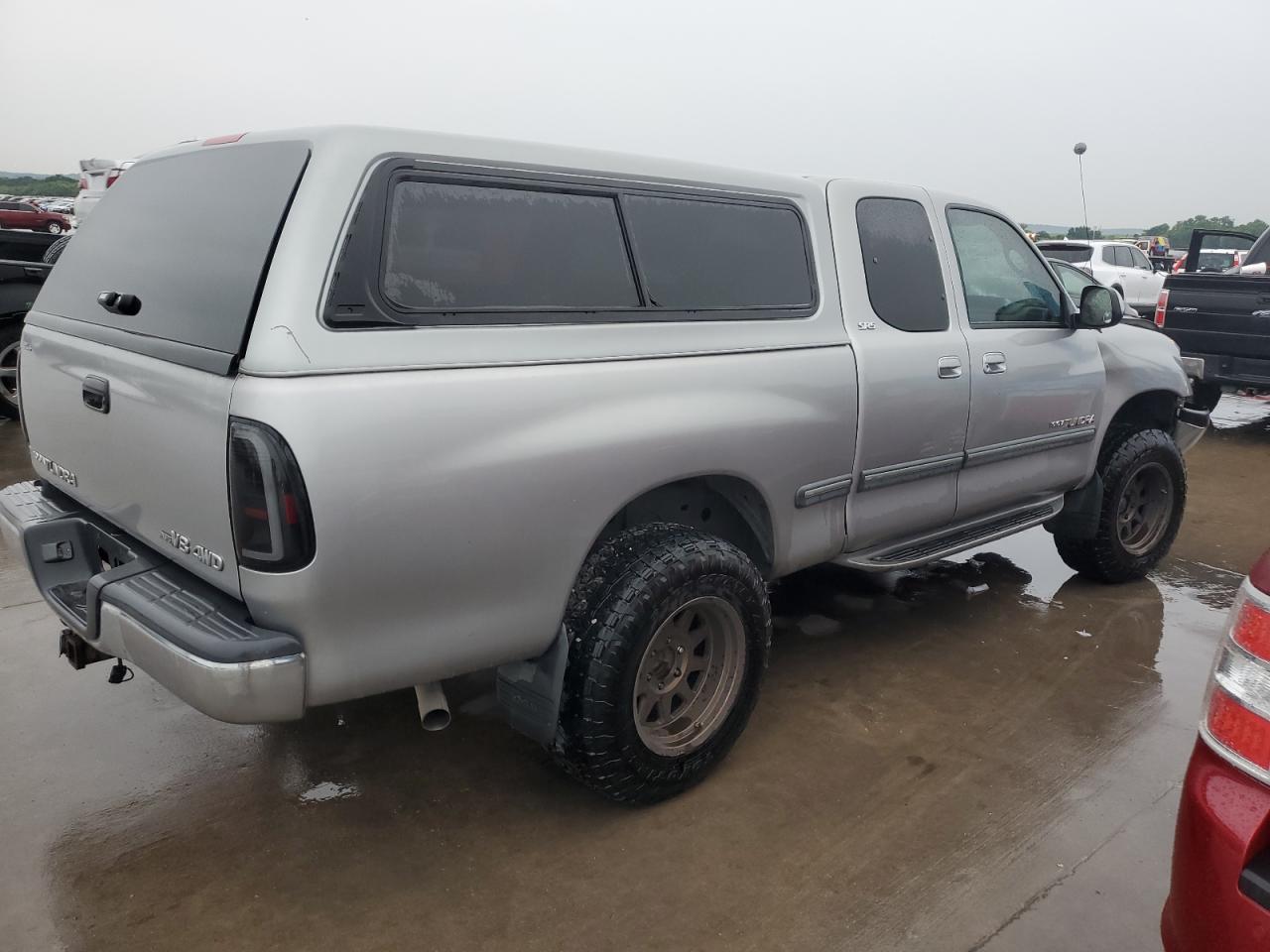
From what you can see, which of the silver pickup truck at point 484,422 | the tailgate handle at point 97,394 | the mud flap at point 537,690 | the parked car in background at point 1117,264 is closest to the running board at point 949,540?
the silver pickup truck at point 484,422

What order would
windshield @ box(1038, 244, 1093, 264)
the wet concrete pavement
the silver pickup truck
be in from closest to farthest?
the silver pickup truck
the wet concrete pavement
windshield @ box(1038, 244, 1093, 264)

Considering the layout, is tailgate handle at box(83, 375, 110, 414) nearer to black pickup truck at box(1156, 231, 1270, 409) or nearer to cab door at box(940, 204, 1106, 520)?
cab door at box(940, 204, 1106, 520)

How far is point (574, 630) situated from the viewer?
2.69 m

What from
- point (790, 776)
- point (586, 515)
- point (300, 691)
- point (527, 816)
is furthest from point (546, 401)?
point (790, 776)

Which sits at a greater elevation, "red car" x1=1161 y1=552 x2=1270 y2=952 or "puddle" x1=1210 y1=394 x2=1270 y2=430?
"red car" x1=1161 y1=552 x2=1270 y2=952

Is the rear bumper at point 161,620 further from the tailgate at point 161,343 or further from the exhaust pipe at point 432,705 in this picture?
the exhaust pipe at point 432,705

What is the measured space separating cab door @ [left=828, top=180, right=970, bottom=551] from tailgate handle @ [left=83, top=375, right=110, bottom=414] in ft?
7.62

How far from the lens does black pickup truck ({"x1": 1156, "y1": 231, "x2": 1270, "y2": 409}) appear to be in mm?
8008

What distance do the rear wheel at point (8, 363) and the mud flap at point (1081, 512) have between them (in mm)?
7010

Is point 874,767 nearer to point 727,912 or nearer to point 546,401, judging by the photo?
point 727,912

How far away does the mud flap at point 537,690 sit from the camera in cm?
265

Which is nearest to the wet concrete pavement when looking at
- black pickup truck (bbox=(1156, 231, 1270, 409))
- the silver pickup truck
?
the silver pickup truck

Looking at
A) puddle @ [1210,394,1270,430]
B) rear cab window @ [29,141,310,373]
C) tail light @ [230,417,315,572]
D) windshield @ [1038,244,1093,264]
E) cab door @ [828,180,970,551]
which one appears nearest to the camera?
tail light @ [230,417,315,572]

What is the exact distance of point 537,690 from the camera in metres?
2.70
